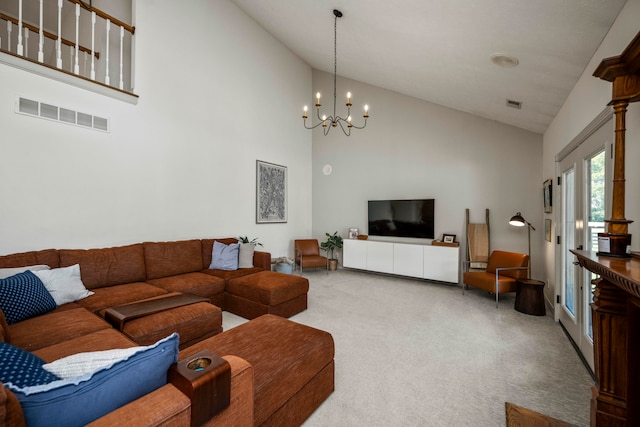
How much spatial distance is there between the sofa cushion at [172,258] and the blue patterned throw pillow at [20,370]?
2.85 metres

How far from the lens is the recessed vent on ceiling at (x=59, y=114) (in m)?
2.85

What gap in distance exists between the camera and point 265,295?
329cm

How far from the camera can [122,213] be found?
140 inches

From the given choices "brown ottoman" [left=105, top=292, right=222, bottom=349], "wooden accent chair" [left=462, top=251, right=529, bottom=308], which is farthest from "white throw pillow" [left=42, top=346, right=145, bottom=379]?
"wooden accent chair" [left=462, top=251, right=529, bottom=308]

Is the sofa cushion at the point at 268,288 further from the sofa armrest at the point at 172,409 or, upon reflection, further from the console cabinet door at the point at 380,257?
the console cabinet door at the point at 380,257

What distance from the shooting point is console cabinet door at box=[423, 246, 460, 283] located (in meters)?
4.85

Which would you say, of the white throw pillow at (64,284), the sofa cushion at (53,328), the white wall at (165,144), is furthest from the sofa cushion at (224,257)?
the sofa cushion at (53,328)

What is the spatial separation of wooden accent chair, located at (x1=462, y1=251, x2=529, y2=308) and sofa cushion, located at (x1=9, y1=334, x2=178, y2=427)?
419 centimetres

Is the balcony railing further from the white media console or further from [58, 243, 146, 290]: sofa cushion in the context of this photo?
the white media console

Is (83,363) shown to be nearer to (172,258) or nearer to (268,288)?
(268,288)

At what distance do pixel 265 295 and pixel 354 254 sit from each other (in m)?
3.04

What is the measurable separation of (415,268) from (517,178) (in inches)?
88.8

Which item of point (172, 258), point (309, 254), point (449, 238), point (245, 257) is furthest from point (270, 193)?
point (449, 238)

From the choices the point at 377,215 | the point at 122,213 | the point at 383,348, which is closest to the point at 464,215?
the point at 377,215
